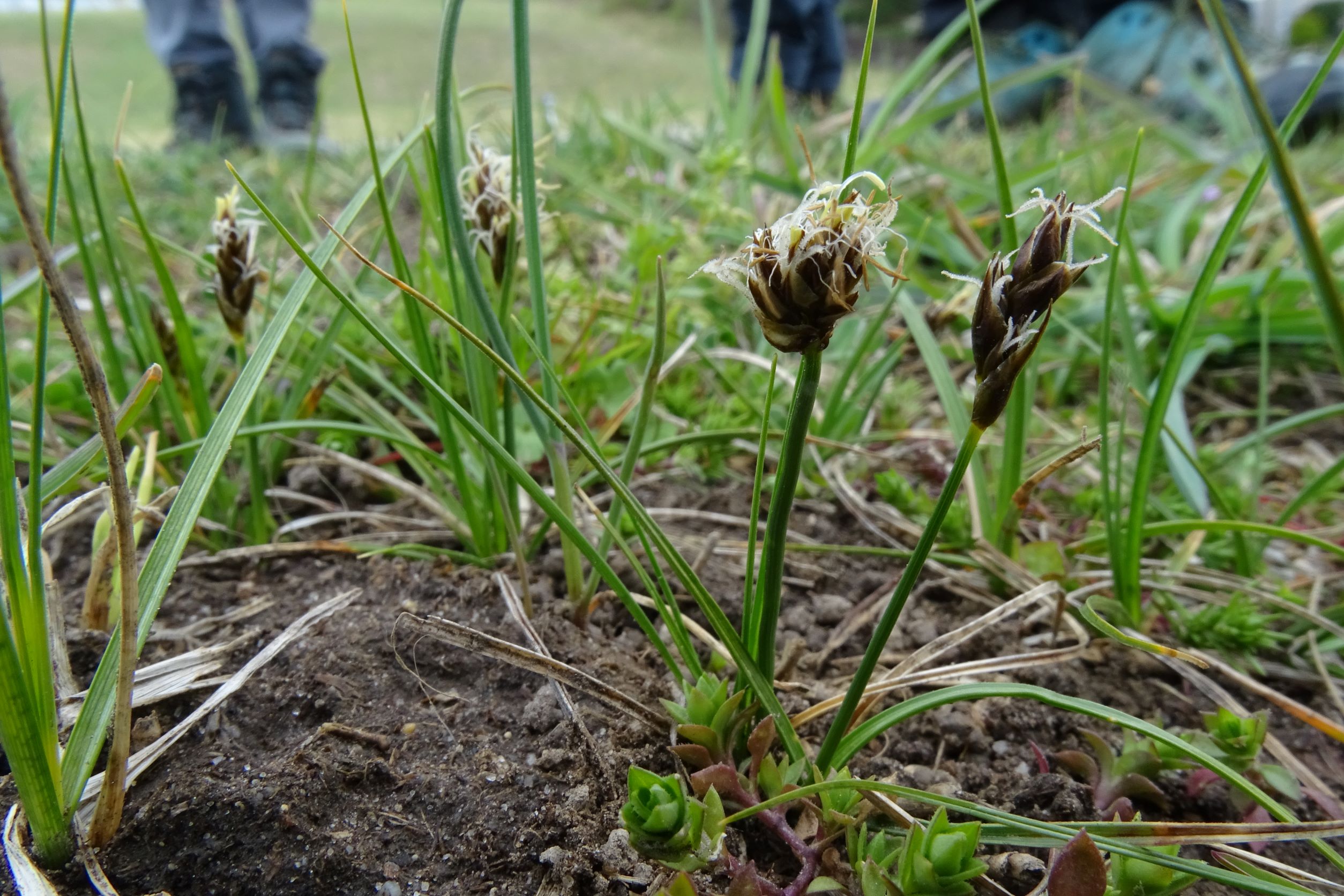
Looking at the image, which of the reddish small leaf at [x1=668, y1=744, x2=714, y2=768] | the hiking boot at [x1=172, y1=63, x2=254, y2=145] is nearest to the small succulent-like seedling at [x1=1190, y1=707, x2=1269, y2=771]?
the reddish small leaf at [x1=668, y1=744, x2=714, y2=768]

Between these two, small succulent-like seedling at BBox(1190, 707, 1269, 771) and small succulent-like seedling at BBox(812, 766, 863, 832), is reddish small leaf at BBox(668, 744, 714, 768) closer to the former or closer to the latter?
small succulent-like seedling at BBox(812, 766, 863, 832)

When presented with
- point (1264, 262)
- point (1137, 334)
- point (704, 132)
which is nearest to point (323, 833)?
point (1137, 334)

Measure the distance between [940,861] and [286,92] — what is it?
4.15m

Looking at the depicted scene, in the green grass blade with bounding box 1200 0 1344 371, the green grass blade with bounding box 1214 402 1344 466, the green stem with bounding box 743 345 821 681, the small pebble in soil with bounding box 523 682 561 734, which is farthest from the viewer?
the green grass blade with bounding box 1214 402 1344 466

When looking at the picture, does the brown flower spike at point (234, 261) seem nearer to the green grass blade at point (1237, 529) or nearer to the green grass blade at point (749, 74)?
the green grass blade at point (1237, 529)

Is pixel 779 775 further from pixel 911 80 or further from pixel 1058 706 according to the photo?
pixel 911 80

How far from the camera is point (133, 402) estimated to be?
0.64 meters

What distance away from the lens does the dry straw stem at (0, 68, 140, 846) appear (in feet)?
1.23

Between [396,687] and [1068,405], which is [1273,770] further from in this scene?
[1068,405]

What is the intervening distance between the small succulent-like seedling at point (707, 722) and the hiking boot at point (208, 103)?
3525mm

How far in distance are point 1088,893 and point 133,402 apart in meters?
0.79

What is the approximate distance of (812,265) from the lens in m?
0.43

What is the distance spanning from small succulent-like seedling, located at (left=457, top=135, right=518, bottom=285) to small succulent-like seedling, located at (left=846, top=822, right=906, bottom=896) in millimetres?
601

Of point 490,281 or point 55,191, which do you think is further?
point 490,281
